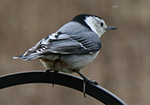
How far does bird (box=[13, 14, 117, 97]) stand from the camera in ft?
6.26

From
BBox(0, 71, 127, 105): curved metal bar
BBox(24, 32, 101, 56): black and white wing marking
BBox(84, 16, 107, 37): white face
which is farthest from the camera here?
BBox(84, 16, 107, 37): white face

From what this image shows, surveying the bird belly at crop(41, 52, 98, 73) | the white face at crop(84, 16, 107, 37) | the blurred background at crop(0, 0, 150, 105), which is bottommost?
the blurred background at crop(0, 0, 150, 105)

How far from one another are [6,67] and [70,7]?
132 centimetres

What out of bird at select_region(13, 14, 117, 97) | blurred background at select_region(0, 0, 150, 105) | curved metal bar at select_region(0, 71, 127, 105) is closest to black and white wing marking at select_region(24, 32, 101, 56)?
bird at select_region(13, 14, 117, 97)

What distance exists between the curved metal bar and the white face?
79cm

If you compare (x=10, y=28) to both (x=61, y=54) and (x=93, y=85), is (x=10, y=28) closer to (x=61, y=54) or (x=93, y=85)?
(x=61, y=54)

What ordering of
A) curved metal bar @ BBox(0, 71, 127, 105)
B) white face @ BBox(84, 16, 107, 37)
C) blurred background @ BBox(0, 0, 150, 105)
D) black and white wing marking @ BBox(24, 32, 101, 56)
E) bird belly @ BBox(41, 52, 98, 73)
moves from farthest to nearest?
blurred background @ BBox(0, 0, 150, 105), white face @ BBox(84, 16, 107, 37), bird belly @ BBox(41, 52, 98, 73), black and white wing marking @ BBox(24, 32, 101, 56), curved metal bar @ BBox(0, 71, 127, 105)

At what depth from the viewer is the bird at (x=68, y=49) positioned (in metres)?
1.91

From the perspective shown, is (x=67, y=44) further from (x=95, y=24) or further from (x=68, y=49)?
(x=95, y=24)

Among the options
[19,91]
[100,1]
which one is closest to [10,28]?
[19,91]

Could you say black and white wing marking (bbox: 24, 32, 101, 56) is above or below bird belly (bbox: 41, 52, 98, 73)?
above

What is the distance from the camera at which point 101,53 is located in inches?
177

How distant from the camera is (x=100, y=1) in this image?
4.50 m

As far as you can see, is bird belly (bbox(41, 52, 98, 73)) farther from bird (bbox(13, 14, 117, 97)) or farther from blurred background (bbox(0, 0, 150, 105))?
blurred background (bbox(0, 0, 150, 105))
